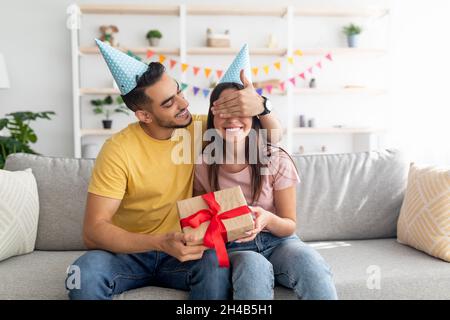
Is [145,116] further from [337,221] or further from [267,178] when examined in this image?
[337,221]

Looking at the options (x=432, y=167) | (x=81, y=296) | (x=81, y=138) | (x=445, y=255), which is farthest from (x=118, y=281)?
(x=81, y=138)

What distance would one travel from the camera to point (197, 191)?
4.99ft

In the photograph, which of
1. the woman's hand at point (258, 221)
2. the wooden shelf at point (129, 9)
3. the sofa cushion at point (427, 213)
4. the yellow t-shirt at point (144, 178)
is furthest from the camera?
the wooden shelf at point (129, 9)

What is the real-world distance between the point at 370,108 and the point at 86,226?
145 inches

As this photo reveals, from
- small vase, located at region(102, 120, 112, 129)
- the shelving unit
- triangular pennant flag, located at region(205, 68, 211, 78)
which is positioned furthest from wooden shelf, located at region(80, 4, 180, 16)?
small vase, located at region(102, 120, 112, 129)

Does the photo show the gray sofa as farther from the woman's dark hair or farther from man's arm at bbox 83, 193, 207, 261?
the woman's dark hair

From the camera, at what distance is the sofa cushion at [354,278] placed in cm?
132

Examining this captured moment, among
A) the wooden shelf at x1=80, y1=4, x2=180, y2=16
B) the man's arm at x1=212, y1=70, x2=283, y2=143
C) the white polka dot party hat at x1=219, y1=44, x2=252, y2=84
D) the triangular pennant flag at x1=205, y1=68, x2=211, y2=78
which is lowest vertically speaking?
the man's arm at x1=212, y1=70, x2=283, y2=143

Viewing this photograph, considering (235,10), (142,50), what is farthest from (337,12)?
(142,50)

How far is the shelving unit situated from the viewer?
12.8ft

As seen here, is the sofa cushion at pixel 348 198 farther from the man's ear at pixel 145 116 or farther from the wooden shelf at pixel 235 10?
the wooden shelf at pixel 235 10

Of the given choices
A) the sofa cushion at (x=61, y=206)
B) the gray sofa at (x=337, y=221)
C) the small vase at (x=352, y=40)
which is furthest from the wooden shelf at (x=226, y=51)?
the sofa cushion at (x=61, y=206)

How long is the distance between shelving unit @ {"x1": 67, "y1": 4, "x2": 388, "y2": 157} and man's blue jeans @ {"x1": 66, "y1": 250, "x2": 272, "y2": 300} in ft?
9.11
